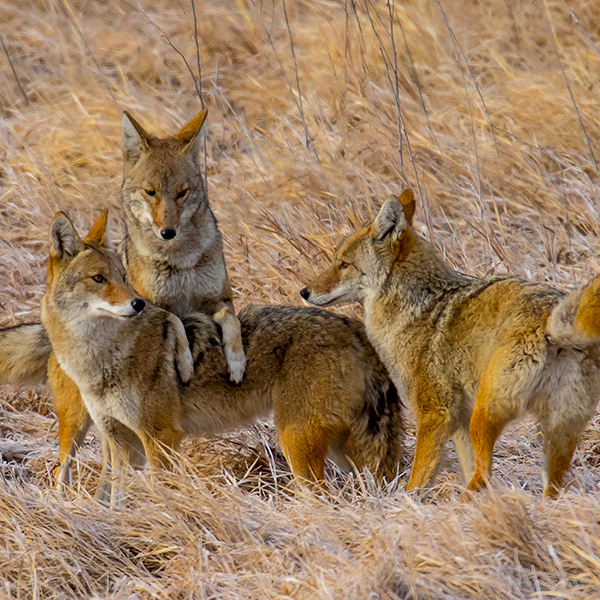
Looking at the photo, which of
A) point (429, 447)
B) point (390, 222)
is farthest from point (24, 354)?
point (429, 447)

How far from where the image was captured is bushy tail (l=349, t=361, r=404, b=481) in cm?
469

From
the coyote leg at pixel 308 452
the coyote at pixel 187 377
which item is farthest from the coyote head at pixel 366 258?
the coyote leg at pixel 308 452

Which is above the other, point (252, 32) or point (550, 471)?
point (252, 32)

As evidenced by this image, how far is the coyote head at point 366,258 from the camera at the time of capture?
4.93 metres

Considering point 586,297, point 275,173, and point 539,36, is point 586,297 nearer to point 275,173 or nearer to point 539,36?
point 275,173

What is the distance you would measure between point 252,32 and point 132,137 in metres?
4.97

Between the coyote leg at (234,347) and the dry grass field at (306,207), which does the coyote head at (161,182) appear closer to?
the coyote leg at (234,347)

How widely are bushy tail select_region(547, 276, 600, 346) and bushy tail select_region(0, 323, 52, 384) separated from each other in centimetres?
284

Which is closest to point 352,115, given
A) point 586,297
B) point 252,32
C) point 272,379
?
point 252,32

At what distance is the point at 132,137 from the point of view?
219 inches

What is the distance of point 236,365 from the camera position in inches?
190

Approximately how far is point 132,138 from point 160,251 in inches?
29.7

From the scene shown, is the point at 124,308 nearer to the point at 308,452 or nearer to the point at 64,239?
the point at 64,239

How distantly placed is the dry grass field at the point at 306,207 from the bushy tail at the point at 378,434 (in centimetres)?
17
